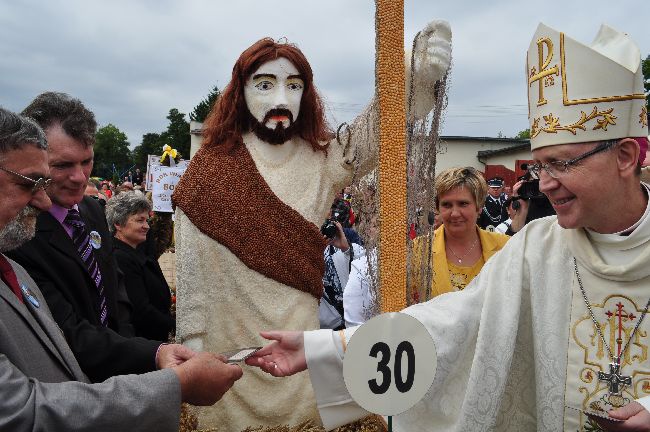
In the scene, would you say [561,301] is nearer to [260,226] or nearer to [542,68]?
[542,68]

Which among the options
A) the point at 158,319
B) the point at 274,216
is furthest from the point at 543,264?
the point at 158,319

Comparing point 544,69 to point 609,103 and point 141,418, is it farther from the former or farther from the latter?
point 141,418

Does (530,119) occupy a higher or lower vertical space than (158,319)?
higher

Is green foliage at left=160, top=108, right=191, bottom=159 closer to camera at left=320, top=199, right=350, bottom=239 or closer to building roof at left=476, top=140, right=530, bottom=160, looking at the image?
building roof at left=476, top=140, right=530, bottom=160

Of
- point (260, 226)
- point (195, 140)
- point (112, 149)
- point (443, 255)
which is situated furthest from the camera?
point (112, 149)

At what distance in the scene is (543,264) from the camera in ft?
6.77

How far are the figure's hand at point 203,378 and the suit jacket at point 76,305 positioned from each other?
1.40 ft

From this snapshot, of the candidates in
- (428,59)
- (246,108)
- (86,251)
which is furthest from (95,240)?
(428,59)

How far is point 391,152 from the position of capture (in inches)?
88.7

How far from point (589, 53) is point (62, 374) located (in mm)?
1929

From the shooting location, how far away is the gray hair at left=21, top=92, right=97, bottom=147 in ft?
8.08

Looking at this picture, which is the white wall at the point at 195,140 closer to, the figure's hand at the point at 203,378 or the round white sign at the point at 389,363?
the figure's hand at the point at 203,378

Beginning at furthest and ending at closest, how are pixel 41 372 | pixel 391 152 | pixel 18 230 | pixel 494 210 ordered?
pixel 494 210 → pixel 391 152 → pixel 18 230 → pixel 41 372

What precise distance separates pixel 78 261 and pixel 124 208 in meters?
1.89
